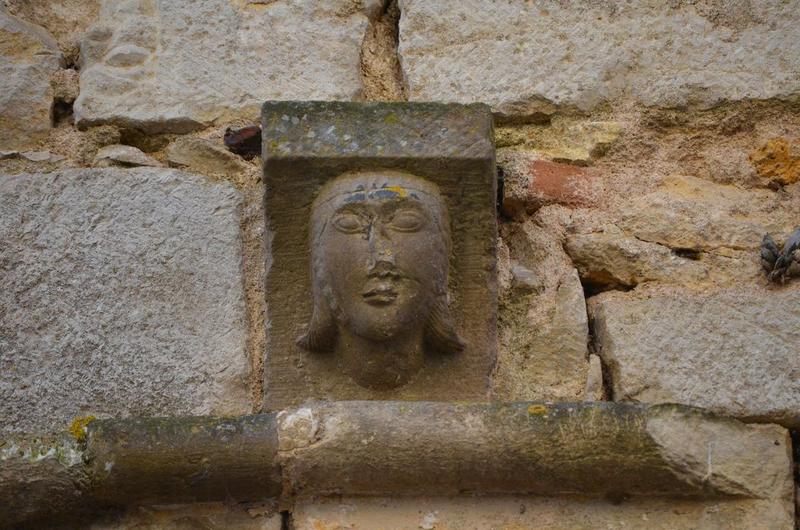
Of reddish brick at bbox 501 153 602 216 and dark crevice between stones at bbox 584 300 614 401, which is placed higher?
reddish brick at bbox 501 153 602 216

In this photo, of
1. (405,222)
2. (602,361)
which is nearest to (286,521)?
(405,222)

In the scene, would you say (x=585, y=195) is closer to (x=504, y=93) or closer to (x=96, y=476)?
(x=504, y=93)

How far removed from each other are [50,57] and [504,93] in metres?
1.09

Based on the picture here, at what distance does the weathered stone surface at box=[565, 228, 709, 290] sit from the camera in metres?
3.12

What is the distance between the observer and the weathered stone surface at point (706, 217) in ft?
10.3

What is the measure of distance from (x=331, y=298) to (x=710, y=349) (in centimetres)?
79

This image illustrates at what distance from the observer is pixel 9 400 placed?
2.96 metres

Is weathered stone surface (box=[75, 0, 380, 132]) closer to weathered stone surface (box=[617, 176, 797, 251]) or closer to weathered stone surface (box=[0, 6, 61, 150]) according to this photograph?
weathered stone surface (box=[0, 6, 61, 150])

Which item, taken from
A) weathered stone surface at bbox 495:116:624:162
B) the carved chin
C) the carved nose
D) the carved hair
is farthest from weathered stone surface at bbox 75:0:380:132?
the carved chin

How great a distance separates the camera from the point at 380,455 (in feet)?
8.77

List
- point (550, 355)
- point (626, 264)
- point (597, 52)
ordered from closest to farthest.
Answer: point (550, 355) < point (626, 264) < point (597, 52)

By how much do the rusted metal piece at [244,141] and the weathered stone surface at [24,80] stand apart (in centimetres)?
44

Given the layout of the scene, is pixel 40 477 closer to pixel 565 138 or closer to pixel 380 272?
pixel 380 272

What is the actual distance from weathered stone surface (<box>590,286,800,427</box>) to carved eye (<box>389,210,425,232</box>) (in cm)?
48
